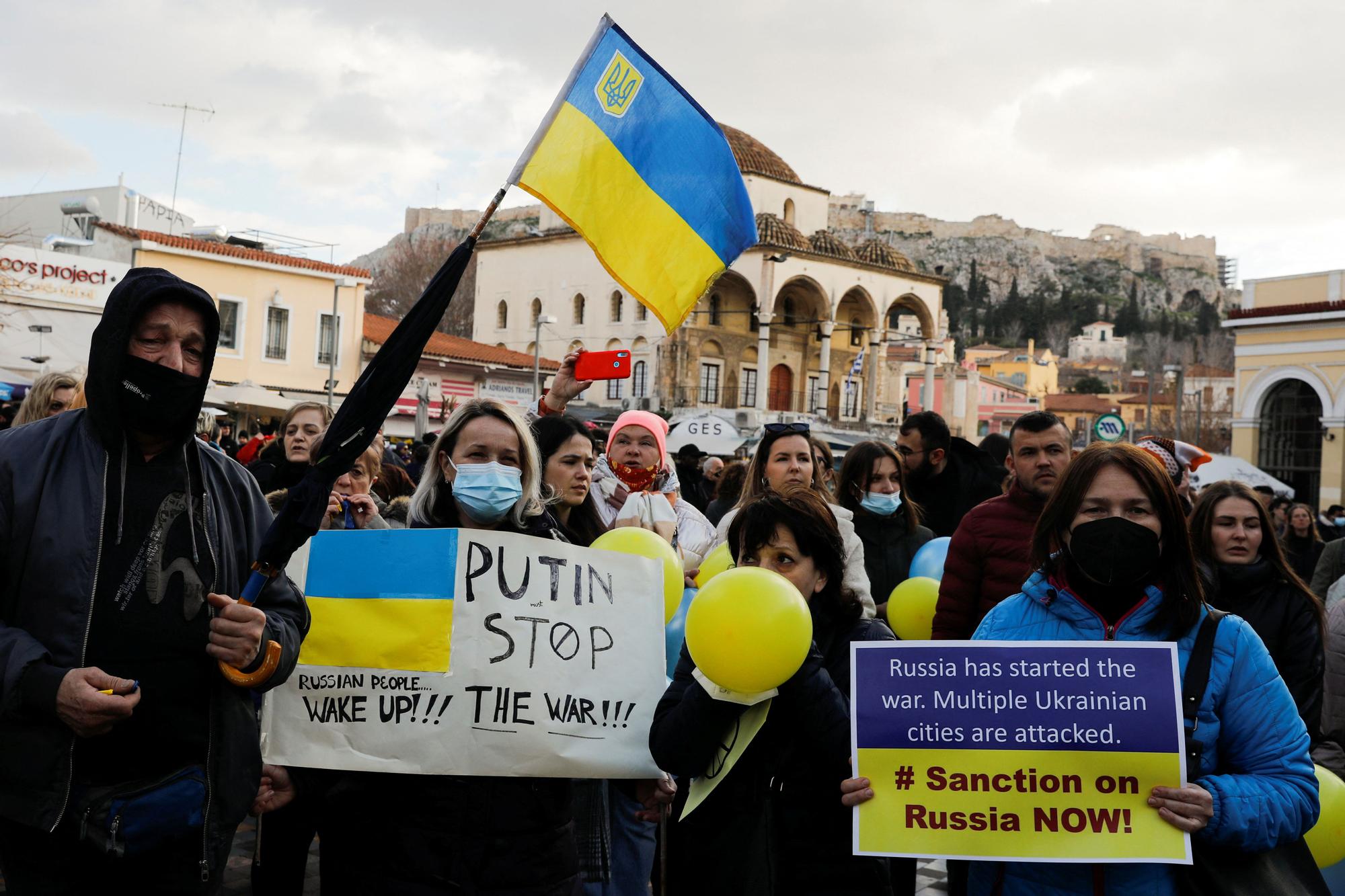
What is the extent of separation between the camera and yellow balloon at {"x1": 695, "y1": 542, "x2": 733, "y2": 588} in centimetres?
468

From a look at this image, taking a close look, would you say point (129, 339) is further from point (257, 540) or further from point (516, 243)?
point (516, 243)

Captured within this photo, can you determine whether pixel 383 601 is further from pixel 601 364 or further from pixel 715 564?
pixel 601 364

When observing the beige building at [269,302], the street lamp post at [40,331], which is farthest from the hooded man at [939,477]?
the beige building at [269,302]

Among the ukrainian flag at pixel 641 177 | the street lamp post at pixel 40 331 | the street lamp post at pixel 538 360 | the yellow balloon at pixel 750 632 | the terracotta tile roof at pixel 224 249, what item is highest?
the terracotta tile roof at pixel 224 249

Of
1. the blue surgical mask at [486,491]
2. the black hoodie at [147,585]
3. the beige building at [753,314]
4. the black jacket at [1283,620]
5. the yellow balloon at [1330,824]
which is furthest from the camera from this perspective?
the beige building at [753,314]

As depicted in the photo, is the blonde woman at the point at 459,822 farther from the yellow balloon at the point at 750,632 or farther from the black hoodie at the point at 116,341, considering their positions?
the black hoodie at the point at 116,341

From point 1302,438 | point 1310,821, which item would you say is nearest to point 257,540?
point 1310,821

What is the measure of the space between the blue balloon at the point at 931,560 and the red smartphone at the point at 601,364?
1710 millimetres

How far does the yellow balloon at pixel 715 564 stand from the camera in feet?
15.3

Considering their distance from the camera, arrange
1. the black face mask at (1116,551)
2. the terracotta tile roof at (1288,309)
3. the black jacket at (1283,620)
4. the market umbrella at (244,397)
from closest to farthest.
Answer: the black face mask at (1116,551) < the black jacket at (1283,620) < the market umbrella at (244,397) < the terracotta tile roof at (1288,309)

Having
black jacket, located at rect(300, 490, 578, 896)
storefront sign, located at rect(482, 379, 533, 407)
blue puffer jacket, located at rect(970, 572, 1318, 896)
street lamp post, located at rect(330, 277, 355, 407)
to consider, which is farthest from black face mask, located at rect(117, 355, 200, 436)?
street lamp post, located at rect(330, 277, 355, 407)

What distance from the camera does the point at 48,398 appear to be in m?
5.89

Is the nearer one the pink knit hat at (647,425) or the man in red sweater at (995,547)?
the man in red sweater at (995,547)

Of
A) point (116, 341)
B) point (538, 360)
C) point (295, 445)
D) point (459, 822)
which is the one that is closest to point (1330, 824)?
point (459, 822)
